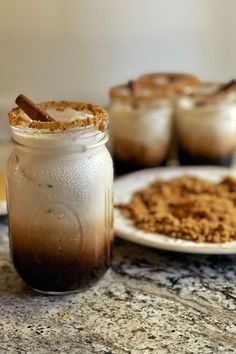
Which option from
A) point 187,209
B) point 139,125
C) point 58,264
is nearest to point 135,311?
point 58,264

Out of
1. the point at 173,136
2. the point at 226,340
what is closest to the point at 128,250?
the point at 226,340

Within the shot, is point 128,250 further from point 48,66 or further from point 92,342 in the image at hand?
point 48,66

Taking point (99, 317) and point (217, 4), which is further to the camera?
point (217, 4)

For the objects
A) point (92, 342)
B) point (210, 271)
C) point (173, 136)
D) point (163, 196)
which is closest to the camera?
point (92, 342)

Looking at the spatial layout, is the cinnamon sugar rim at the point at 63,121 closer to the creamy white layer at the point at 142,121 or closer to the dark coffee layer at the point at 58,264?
the dark coffee layer at the point at 58,264

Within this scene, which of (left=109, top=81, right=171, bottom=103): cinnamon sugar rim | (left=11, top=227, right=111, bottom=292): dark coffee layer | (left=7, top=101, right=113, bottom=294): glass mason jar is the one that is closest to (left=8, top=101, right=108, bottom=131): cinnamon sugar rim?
(left=7, top=101, right=113, bottom=294): glass mason jar

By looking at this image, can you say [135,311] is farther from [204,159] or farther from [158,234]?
[204,159]

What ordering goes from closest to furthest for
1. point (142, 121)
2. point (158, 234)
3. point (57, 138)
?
1. point (57, 138)
2. point (158, 234)
3. point (142, 121)
